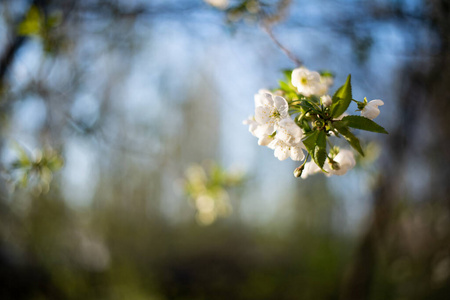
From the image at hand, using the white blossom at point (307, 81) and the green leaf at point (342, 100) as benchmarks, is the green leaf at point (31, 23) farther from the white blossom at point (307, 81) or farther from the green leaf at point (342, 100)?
the green leaf at point (342, 100)

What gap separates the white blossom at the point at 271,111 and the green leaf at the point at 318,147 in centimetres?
8

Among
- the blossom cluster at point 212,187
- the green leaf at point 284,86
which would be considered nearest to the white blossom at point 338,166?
the green leaf at point 284,86

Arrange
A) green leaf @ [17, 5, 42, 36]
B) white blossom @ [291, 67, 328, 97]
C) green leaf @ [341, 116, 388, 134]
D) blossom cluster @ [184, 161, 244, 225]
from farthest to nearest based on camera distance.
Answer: blossom cluster @ [184, 161, 244, 225], green leaf @ [17, 5, 42, 36], white blossom @ [291, 67, 328, 97], green leaf @ [341, 116, 388, 134]

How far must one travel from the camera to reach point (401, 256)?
397 centimetres

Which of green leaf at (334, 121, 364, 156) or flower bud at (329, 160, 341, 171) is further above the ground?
green leaf at (334, 121, 364, 156)

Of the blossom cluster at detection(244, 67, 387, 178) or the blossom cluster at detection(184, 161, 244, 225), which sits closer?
the blossom cluster at detection(244, 67, 387, 178)

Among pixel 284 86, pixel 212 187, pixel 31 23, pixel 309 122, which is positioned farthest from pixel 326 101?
pixel 31 23

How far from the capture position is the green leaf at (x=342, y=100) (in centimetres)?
70

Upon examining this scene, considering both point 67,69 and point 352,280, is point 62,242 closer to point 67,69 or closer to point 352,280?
point 67,69

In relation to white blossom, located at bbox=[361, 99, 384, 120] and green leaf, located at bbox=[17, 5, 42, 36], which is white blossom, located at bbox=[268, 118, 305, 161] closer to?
white blossom, located at bbox=[361, 99, 384, 120]

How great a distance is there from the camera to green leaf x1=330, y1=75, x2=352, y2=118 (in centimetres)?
70

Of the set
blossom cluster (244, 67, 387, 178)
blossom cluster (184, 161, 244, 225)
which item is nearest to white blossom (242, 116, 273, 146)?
blossom cluster (244, 67, 387, 178)

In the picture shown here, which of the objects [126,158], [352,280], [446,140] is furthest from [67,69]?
[126,158]

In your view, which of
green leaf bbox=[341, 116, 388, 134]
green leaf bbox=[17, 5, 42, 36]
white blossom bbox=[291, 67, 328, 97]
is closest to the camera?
green leaf bbox=[341, 116, 388, 134]
